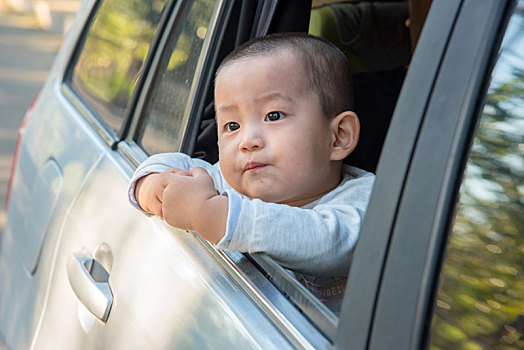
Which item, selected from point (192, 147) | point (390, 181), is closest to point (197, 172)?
point (192, 147)

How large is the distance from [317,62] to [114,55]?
3.12 ft

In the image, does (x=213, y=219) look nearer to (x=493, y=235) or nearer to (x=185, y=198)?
(x=185, y=198)

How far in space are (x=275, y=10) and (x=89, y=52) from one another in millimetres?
907

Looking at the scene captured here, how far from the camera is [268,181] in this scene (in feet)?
5.07

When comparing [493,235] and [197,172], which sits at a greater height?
[493,235]

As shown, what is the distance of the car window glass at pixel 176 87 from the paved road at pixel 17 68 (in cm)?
318

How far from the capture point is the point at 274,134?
1.54 meters

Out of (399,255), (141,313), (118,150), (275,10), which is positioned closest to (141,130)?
(118,150)

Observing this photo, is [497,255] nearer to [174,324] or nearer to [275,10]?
[174,324]

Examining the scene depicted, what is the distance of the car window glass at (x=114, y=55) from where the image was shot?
2.15 meters

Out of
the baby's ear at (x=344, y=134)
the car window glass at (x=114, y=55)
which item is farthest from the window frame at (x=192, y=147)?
the baby's ear at (x=344, y=134)

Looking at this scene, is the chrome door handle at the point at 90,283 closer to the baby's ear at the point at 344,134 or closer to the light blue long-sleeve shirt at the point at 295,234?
the light blue long-sleeve shirt at the point at 295,234

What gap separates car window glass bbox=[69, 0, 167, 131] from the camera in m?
2.15

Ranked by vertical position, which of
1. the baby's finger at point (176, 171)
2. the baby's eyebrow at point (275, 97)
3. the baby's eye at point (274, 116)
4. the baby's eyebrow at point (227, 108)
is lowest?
the baby's finger at point (176, 171)
